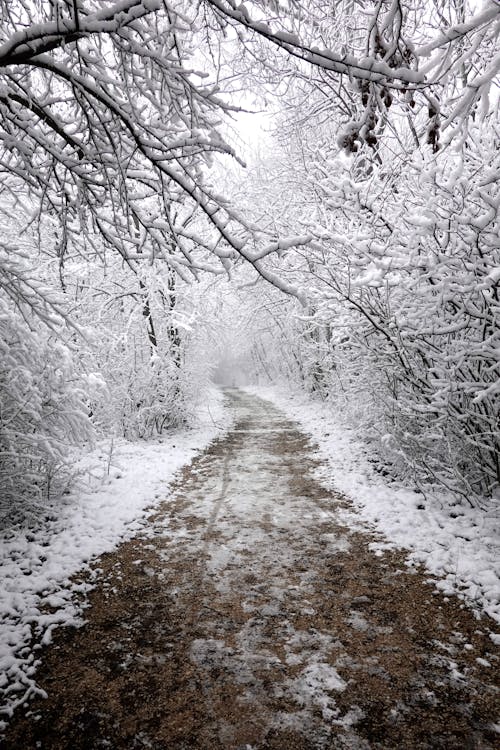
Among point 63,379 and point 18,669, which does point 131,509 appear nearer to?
point 63,379

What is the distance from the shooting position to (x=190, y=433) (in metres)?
12.6

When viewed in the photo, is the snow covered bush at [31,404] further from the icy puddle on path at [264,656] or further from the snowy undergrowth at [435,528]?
the snowy undergrowth at [435,528]

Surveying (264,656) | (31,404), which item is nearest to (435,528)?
(264,656)

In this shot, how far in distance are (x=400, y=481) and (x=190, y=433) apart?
699 cm

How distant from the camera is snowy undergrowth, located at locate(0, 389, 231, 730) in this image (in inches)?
129

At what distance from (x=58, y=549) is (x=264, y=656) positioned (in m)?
2.83

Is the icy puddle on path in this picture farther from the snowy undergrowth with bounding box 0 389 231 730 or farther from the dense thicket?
the dense thicket

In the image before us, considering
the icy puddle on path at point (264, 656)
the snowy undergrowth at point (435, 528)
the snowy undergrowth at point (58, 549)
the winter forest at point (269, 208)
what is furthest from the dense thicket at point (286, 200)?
the icy puddle on path at point (264, 656)

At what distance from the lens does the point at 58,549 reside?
4.89m

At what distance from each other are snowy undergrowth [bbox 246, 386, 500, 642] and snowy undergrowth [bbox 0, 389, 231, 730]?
3.04 m

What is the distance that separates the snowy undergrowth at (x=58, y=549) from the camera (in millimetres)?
3266

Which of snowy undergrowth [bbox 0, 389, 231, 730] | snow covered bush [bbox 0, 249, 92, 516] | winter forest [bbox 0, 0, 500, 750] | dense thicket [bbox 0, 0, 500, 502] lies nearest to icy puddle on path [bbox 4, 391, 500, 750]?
snowy undergrowth [bbox 0, 389, 231, 730]

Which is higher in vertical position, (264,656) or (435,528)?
(435,528)

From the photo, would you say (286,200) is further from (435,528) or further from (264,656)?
(264,656)
